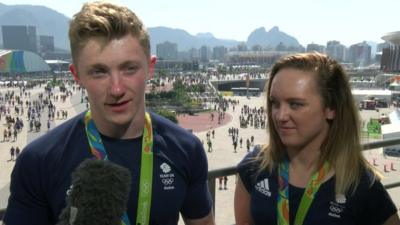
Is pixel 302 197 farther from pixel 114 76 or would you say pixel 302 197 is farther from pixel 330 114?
pixel 114 76

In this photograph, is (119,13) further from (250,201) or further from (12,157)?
(12,157)

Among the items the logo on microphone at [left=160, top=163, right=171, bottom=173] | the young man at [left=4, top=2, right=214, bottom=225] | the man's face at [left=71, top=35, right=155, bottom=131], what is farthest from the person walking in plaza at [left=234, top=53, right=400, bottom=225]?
the man's face at [left=71, top=35, right=155, bottom=131]

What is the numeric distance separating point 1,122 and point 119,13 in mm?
41606

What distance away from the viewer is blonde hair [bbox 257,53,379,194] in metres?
2.14

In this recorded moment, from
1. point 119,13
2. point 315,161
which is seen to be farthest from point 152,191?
point 315,161

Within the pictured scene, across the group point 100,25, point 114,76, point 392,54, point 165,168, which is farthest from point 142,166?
point 392,54

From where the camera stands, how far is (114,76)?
5.45 ft

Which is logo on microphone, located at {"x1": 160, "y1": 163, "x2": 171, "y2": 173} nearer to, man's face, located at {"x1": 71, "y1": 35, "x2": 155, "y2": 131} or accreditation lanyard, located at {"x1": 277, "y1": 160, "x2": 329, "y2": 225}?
man's face, located at {"x1": 71, "y1": 35, "x2": 155, "y2": 131}

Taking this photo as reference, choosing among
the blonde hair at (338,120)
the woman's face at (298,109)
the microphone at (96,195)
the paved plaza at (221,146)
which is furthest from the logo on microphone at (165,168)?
the paved plaza at (221,146)

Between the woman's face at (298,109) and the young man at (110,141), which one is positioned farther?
the woman's face at (298,109)

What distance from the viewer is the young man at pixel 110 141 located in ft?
5.42

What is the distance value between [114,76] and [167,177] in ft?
1.66

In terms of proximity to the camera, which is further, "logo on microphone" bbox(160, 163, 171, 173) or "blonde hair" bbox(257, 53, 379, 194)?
"blonde hair" bbox(257, 53, 379, 194)

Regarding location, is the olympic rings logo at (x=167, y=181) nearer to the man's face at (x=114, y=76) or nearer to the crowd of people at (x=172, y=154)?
the crowd of people at (x=172, y=154)
